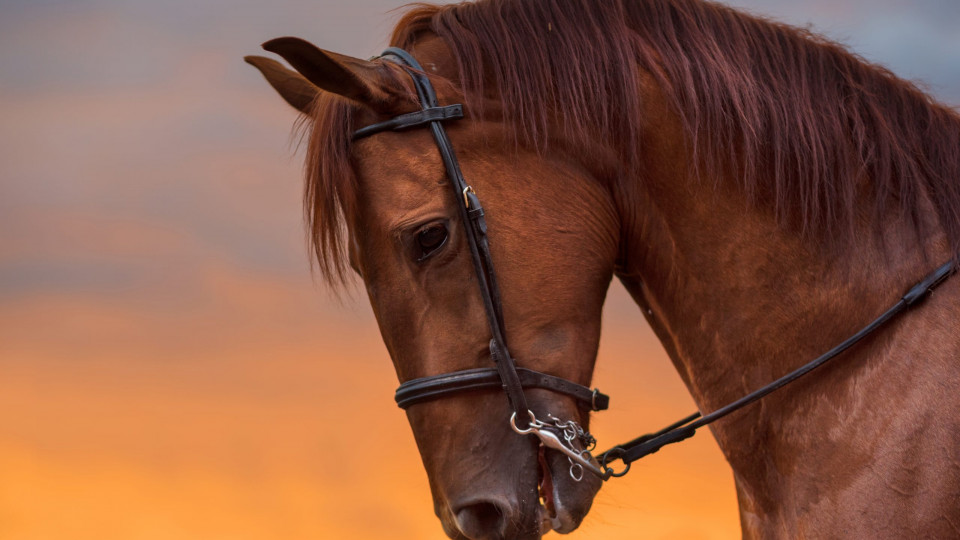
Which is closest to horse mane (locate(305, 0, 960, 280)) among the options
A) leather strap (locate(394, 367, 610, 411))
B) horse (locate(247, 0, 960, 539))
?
horse (locate(247, 0, 960, 539))

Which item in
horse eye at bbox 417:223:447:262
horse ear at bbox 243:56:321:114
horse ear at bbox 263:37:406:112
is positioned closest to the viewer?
horse ear at bbox 263:37:406:112

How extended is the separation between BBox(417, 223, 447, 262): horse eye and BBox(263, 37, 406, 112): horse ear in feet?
1.09

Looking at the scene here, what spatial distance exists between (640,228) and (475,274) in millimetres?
444

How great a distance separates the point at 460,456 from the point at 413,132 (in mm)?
788

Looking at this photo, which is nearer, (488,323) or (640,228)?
(488,323)

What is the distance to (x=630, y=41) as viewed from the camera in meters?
2.26

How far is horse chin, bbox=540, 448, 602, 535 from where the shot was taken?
214cm

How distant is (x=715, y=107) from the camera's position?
218 cm

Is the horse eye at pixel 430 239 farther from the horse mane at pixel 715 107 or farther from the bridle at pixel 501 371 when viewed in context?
the horse mane at pixel 715 107

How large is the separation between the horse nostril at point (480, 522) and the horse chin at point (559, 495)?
104mm

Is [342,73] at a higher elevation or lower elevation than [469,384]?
higher

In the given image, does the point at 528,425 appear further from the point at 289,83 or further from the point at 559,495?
the point at 289,83

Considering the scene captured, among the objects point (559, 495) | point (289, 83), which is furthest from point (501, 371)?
point (289, 83)

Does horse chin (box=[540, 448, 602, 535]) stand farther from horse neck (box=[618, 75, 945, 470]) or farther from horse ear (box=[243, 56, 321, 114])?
horse ear (box=[243, 56, 321, 114])
